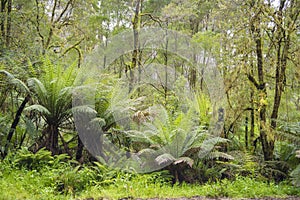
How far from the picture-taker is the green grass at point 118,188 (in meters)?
3.58

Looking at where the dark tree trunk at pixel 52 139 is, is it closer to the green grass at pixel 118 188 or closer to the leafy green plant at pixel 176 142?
the green grass at pixel 118 188

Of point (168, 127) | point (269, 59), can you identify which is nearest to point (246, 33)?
point (269, 59)

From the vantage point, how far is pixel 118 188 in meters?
3.92

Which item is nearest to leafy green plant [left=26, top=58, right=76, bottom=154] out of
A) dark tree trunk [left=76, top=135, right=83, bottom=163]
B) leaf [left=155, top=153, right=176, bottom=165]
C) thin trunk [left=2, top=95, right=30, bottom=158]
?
thin trunk [left=2, top=95, right=30, bottom=158]

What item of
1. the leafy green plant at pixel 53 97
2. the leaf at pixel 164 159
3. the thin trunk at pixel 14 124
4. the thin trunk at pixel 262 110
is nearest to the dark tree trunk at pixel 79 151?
the leafy green plant at pixel 53 97

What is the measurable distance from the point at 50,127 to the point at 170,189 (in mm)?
2372

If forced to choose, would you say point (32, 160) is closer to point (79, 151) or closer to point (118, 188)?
point (79, 151)

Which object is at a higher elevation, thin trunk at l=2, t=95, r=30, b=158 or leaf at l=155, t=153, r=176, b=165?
thin trunk at l=2, t=95, r=30, b=158

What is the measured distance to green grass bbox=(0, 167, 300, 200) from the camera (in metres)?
3.58

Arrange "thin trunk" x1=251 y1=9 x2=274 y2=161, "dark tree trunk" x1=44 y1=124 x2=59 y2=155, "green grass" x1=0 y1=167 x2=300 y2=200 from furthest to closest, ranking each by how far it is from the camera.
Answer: "thin trunk" x1=251 y1=9 x2=274 y2=161
"dark tree trunk" x1=44 y1=124 x2=59 y2=155
"green grass" x1=0 y1=167 x2=300 y2=200

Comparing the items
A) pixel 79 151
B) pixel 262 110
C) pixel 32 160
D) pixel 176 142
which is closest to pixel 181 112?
pixel 176 142

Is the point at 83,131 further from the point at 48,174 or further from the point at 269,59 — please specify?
the point at 269,59

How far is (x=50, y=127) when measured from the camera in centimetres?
520

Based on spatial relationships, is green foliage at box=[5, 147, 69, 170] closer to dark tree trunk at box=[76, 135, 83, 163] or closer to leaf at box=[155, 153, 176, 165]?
dark tree trunk at box=[76, 135, 83, 163]
